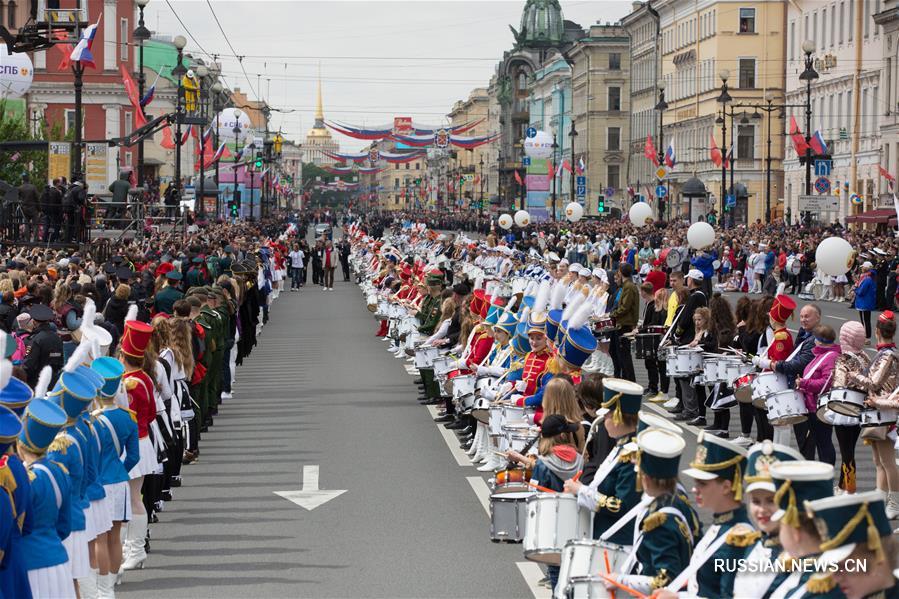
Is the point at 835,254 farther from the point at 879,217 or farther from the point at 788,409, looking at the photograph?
the point at 879,217

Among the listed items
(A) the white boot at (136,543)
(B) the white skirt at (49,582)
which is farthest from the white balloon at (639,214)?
(B) the white skirt at (49,582)

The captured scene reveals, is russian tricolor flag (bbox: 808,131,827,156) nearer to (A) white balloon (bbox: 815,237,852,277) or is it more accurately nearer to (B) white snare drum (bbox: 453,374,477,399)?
(A) white balloon (bbox: 815,237,852,277)

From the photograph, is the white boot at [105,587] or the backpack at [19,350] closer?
the white boot at [105,587]

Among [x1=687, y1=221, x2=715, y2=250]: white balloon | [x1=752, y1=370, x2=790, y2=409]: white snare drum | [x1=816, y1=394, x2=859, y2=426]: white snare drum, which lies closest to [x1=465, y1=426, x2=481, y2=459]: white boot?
[x1=752, y1=370, x2=790, y2=409]: white snare drum

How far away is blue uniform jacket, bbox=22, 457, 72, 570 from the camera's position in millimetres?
7859

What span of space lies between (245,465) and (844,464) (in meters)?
6.01

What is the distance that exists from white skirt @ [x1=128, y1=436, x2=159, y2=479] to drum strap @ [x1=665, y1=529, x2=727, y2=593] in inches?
222

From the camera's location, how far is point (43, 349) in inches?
579

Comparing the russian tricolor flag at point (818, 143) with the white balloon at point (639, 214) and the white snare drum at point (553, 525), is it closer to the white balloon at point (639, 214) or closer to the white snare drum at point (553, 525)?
the white balloon at point (639, 214)

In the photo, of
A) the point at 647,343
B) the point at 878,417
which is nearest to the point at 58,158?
the point at 647,343

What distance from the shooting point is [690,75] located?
10806 cm

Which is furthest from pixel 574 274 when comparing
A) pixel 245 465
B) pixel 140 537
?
pixel 140 537

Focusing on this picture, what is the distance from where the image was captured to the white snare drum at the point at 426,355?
20391 mm

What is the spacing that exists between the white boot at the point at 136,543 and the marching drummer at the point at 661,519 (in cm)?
555
